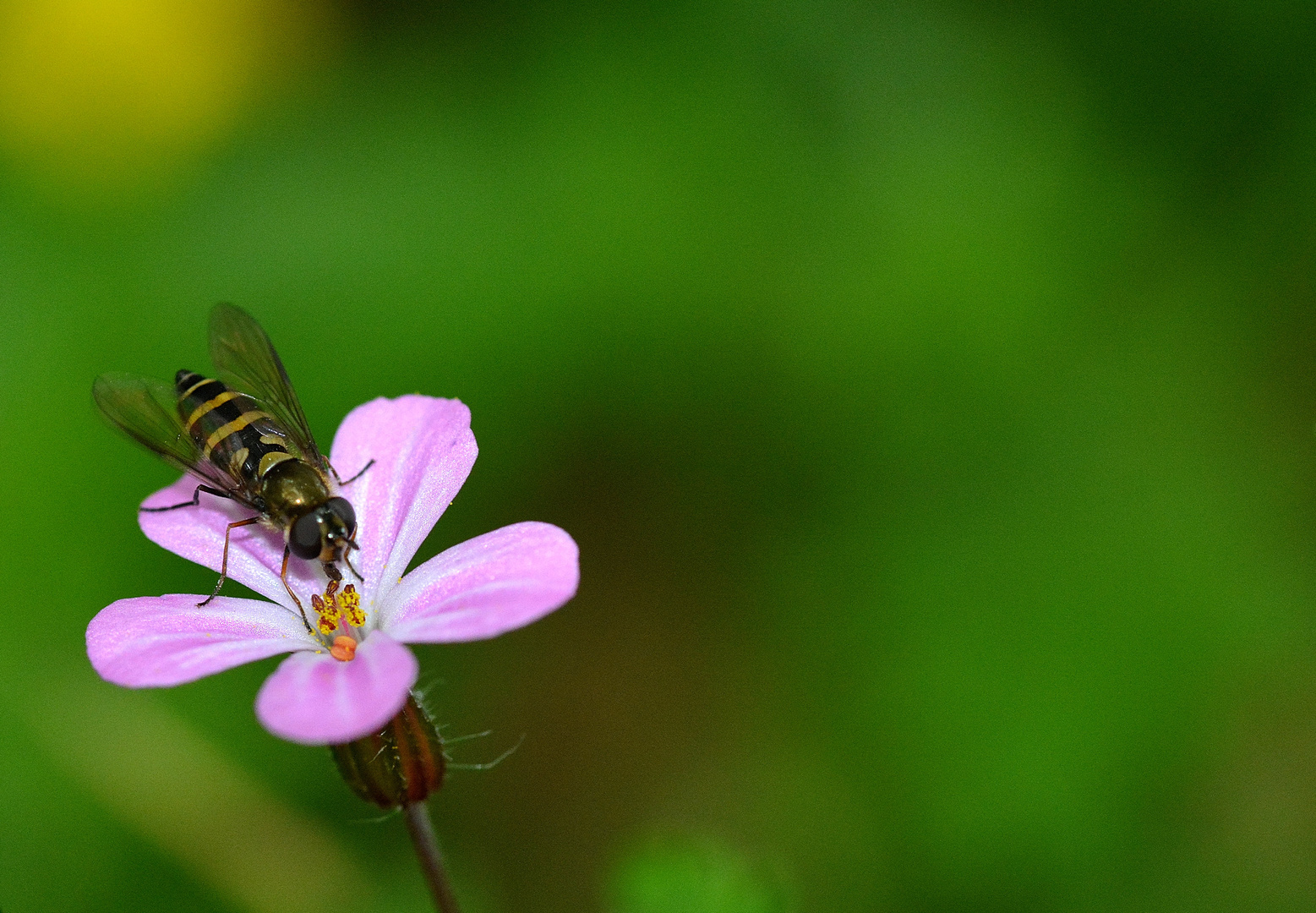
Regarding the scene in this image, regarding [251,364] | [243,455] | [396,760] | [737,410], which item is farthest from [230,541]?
[737,410]

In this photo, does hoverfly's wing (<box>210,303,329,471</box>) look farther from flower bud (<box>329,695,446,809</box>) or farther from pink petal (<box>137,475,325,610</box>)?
flower bud (<box>329,695,446,809</box>)

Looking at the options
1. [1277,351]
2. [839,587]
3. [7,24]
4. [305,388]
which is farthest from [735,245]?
[7,24]

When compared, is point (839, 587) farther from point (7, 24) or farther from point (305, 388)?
point (7, 24)

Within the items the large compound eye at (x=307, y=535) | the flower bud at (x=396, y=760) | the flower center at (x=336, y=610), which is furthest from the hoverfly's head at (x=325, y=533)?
the flower bud at (x=396, y=760)

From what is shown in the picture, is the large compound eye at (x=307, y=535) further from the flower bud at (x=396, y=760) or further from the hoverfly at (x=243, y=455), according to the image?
the flower bud at (x=396, y=760)

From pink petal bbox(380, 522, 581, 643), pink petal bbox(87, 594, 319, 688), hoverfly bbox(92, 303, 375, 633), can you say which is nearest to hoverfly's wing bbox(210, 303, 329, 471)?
hoverfly bbox(92, 303, 375, 633)
